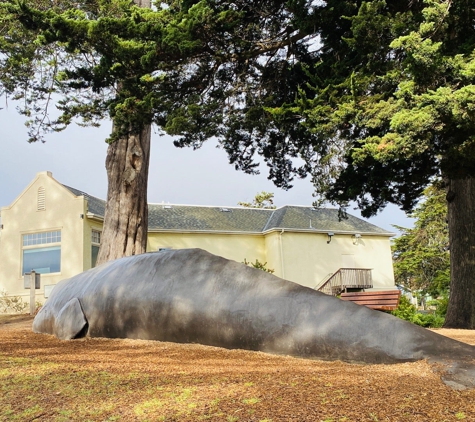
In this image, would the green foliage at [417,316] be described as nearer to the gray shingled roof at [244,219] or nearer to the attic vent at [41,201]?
the gray shingled roof at [244,219]

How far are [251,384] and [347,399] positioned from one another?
1.91 ft

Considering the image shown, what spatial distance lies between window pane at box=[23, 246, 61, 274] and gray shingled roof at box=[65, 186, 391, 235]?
3.05 metres

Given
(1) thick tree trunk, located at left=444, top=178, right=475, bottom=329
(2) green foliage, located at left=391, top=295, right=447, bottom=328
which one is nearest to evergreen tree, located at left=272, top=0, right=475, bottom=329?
(1) thick tree trunk, located at left=444, top=178, right=475, bottom=329

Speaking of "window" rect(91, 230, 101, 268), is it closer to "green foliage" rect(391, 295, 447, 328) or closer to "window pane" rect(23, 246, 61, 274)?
"window pane" rect(23, 246, 61, 274)

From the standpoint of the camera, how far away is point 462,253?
9352 millimetres

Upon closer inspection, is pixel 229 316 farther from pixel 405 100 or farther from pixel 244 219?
pixel 244 219

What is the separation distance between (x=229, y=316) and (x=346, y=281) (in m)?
20.8

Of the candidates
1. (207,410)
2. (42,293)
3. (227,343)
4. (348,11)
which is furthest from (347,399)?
(42,293)

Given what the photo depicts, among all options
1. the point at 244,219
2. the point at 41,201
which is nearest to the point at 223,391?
the point at 41,201

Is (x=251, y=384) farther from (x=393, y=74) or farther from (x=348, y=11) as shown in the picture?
(x=348, y=11)

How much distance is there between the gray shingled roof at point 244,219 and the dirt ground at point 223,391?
19.7 meters

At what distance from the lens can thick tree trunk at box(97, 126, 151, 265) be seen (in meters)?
10.4

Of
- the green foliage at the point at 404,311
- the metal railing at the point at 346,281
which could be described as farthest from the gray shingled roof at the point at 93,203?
the green foliage at the point at 404,311

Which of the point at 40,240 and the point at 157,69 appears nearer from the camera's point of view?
the point at 157,69
